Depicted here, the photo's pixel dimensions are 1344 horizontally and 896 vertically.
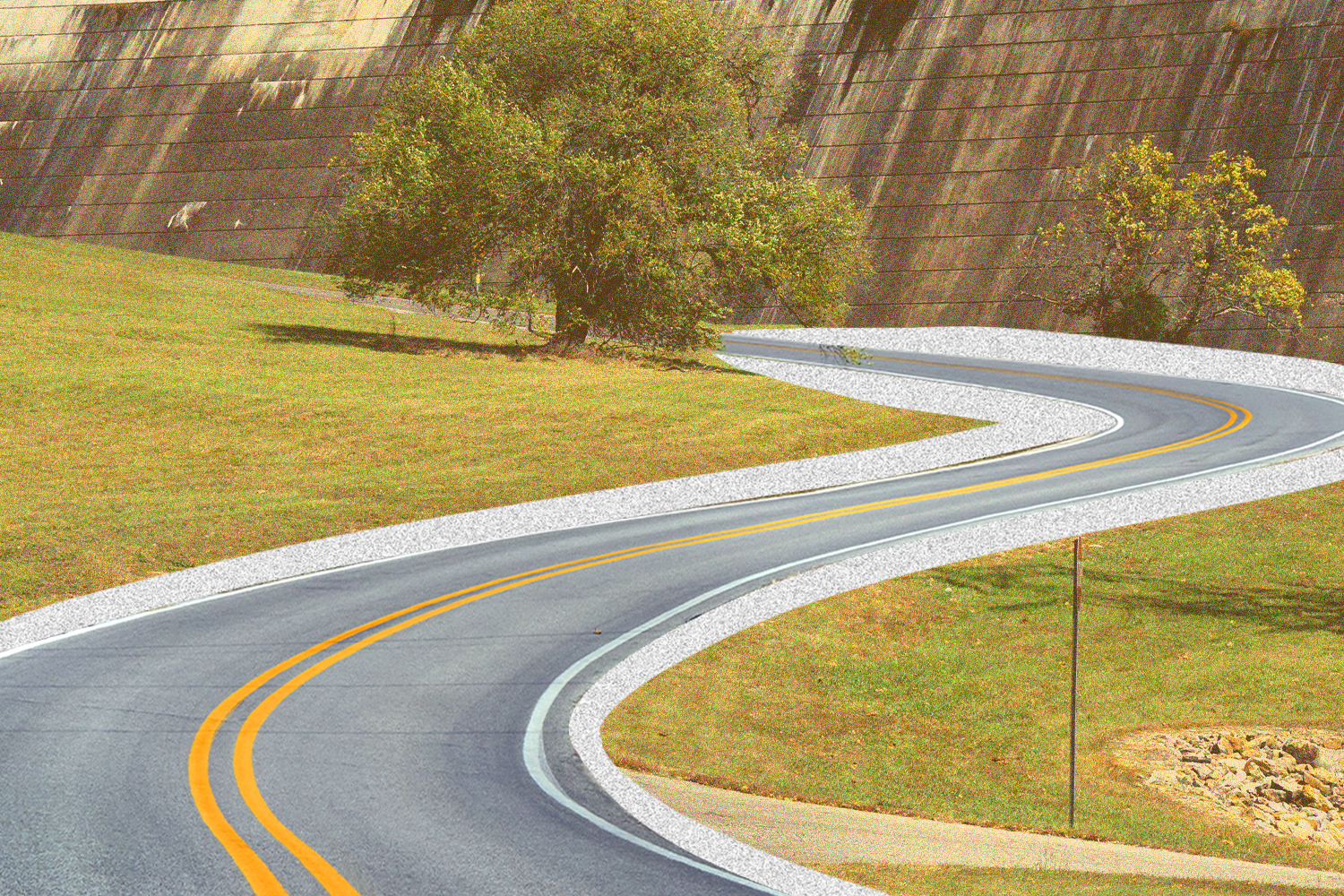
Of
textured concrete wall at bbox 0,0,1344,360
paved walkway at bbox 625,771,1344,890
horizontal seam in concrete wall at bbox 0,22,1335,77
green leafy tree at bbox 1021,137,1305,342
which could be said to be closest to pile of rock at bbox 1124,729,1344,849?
paved walkway at bbox 625,771,1344,890

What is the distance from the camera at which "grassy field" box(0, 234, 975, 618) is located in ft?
67.4

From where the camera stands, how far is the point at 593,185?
32312 millimetres

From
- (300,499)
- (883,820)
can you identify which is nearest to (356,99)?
(300,499)

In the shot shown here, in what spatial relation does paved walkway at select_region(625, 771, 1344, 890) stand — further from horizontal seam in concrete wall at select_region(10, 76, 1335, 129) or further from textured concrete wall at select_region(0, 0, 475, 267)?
textured concrete wall at select_region(0, 0, 475, 267)

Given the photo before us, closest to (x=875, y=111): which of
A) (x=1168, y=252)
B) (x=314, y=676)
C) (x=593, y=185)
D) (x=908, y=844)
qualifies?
(x=1168, y=252)

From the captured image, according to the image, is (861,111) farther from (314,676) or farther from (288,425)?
(314,676)

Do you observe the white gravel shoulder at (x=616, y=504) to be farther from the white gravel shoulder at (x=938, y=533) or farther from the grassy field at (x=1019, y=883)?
the grassy field at (x=1019, y=883)

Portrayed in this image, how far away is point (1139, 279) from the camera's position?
43.2 m

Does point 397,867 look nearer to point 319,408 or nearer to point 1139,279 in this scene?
point 319,408

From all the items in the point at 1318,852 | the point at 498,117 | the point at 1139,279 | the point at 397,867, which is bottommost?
the point at 397,867

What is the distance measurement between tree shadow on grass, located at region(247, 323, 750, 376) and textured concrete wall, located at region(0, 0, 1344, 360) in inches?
522

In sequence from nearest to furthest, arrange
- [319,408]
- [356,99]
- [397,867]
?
[397,867] → [319,408] → [356,99]

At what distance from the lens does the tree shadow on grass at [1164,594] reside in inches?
721

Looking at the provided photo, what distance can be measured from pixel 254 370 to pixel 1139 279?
27361 mm
